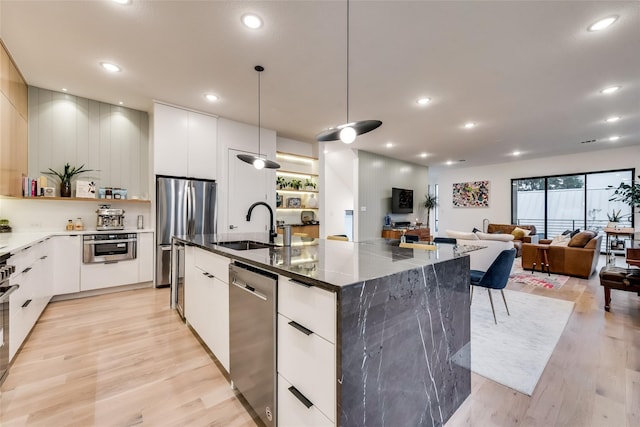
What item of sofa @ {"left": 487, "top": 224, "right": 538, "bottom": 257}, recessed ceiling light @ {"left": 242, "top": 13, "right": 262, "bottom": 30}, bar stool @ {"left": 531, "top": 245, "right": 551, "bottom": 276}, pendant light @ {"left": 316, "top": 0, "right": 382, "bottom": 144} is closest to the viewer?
pendant light @ {"left": 316, "top": 0, "right": 382, "bottom": 144}

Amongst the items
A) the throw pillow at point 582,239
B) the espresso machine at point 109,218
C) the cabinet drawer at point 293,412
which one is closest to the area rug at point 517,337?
the cabinet drawer at point 293,412

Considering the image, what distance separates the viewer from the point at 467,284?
1.77m

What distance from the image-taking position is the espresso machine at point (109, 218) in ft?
13.0

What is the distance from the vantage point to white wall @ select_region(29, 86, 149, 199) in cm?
370

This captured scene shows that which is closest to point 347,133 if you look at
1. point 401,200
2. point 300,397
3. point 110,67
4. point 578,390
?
point 300,397

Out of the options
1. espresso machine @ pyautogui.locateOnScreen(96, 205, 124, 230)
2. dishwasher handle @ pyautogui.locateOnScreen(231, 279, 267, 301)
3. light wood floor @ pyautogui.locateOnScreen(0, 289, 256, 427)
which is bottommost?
light wood floor @ pyautogui.locateOnScreen(0, 289, 256, 427)

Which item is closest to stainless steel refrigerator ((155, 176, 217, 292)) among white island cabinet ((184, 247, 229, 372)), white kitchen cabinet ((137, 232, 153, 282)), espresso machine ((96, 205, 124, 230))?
white kitchen cabinet ((137, 232, 153, 282))

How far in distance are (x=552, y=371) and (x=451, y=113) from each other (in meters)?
3.72

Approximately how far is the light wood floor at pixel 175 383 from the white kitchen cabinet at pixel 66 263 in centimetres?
79

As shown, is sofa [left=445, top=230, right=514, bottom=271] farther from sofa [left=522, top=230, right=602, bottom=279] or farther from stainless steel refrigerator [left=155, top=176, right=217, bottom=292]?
stainless steel refrigerator [left=155, top=176, right=217, bottom=292]

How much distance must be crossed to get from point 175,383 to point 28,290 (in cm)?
183

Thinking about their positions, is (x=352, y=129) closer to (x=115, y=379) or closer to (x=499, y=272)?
(x=499, y=272)

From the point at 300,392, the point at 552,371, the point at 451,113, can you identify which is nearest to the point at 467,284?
the point at 552,371

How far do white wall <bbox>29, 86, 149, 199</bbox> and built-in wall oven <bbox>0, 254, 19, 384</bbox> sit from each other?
2678 millimetres
